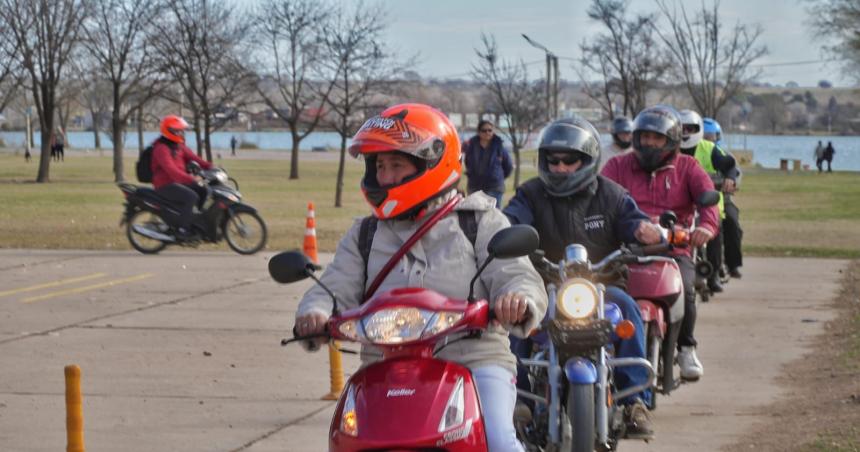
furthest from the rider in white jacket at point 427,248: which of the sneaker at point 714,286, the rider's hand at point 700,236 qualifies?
the sneaker at point 714,286

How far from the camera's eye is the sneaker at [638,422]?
680 centimetres

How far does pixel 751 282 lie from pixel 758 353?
207 inches

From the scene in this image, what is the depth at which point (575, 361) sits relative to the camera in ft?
19.7

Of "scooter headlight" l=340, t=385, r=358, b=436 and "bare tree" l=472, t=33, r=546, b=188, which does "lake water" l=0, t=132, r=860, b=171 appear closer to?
"bare tree" l=472, t=33, r=546, b=188

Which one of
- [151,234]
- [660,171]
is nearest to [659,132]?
[660,171]

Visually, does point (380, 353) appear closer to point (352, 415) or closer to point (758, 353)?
point (352, 415)

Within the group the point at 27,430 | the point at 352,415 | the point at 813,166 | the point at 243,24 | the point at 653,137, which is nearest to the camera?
the point at 352,415

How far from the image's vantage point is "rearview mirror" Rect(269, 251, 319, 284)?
489 cm

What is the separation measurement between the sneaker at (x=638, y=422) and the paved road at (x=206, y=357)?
0.91 metres

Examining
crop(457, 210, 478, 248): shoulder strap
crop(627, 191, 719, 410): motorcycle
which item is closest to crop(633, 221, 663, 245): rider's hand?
crop(627, 191, 719, 410): motorcycle

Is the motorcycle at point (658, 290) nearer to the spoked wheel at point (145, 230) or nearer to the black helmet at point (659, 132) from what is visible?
the black helmet at point (659, 132)

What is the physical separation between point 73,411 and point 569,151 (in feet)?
9.10

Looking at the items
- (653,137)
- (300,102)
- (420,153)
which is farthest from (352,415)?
(300,102)

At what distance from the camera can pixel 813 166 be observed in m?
76.1
